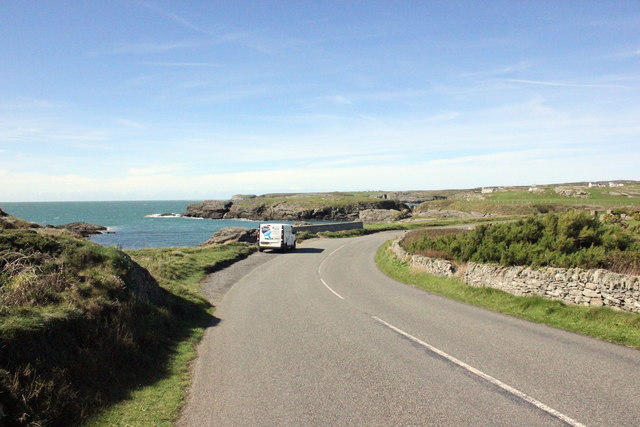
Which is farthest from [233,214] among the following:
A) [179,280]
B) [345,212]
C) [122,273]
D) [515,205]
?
[122,273]

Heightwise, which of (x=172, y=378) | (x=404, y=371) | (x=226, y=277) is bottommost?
(x=226, y=277)

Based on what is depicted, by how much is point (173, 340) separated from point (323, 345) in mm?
3460

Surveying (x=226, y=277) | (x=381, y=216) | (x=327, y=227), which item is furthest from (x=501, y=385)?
(x=381, y=216)

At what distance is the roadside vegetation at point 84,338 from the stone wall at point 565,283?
10002mm

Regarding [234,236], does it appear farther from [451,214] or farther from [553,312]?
[451,214]

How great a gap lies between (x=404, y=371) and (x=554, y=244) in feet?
34.5

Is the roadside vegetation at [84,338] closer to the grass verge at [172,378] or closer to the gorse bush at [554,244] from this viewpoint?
the grass verge at [172,378]

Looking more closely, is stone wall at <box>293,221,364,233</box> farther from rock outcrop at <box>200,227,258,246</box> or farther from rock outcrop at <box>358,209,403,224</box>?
rock outcrop at <box>358,209,403,224</box>

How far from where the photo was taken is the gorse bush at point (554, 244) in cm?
1298

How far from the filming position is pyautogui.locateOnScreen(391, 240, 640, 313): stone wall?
10.5m

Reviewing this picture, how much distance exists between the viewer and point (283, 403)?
5984 mm

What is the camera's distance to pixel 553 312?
37.3 ft

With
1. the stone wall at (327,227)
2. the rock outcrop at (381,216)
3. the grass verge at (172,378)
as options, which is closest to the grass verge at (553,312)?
the grass verge at (172,378)

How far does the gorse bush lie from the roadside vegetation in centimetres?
1123
